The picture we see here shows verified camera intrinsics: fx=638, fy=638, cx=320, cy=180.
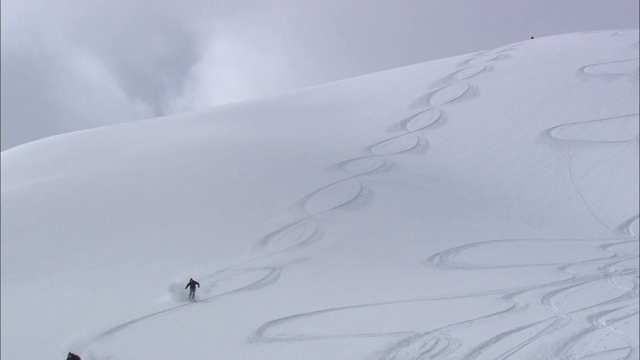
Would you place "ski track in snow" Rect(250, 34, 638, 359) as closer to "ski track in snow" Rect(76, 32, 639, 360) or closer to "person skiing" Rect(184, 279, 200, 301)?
"ski track in snow" Rect(76, 32, 639, 360)

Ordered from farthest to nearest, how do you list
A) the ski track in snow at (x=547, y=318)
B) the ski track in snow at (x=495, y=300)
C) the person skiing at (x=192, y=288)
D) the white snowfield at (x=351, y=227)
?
the person skiing at (x=192, y=288), the white snowfield at (x=351, y=227), the ski track in snow at (x=495, y=300), the ski track in snow at (x=547, y=318)

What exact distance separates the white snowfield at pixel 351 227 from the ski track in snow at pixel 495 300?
7 cm

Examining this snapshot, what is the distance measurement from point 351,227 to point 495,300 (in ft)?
20.3

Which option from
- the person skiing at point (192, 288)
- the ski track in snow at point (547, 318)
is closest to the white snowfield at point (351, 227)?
the ski track in snow at point (547, 318)

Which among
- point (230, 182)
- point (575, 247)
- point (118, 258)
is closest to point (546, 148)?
point (575, 247)

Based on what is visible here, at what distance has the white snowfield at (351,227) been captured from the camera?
1371 centimetres

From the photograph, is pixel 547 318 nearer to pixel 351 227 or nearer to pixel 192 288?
pixel 351 227

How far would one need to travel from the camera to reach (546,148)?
25.7m

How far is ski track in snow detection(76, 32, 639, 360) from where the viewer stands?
485 inches

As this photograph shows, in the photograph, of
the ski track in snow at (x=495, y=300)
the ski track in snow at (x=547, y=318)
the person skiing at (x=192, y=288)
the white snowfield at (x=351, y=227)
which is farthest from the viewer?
the person skiing at (x=192, y=288)

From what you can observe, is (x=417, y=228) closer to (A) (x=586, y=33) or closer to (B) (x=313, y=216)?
(B) (x=313, y=216)

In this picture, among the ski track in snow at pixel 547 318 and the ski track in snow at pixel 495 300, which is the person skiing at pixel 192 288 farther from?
the ski track in snow at pixel 547 318

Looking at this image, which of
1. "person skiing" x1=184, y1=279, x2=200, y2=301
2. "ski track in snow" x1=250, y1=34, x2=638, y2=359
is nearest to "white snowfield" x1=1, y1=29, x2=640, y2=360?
"ski track in snow" x1=250, y1=34, x2=638, y2=359

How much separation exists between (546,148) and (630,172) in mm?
3499
